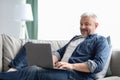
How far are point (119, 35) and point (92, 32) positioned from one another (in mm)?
1243

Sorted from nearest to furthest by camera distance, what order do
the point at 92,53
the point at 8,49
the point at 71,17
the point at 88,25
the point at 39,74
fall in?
1. the point at 39,74
2. the point at 92,53
3. the point at 88,25
4. the point at 8,49
5. the point at 71,17

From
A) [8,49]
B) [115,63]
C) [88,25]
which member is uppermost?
[88,25]

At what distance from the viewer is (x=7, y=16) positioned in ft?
14.1

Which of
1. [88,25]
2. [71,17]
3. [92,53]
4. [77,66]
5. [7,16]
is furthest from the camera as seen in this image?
[7,16]

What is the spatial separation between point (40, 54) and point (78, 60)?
431mm

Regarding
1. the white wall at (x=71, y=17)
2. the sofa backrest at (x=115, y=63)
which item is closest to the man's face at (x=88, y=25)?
the sofa backrest at (x=115, y=63)

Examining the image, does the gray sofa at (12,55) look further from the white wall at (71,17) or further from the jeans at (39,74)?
the white wall at (71,17)

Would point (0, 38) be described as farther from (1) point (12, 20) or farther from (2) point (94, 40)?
(1) point (12, 20)

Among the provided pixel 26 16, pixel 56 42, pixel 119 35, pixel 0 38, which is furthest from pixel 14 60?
pixel 119 35

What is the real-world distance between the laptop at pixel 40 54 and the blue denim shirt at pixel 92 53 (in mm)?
307

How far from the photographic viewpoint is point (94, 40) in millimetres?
2188

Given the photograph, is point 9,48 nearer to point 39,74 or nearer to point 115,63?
point 39,74

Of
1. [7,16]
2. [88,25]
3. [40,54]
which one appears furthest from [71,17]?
[40,54]

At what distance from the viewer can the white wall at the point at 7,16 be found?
4242mm
